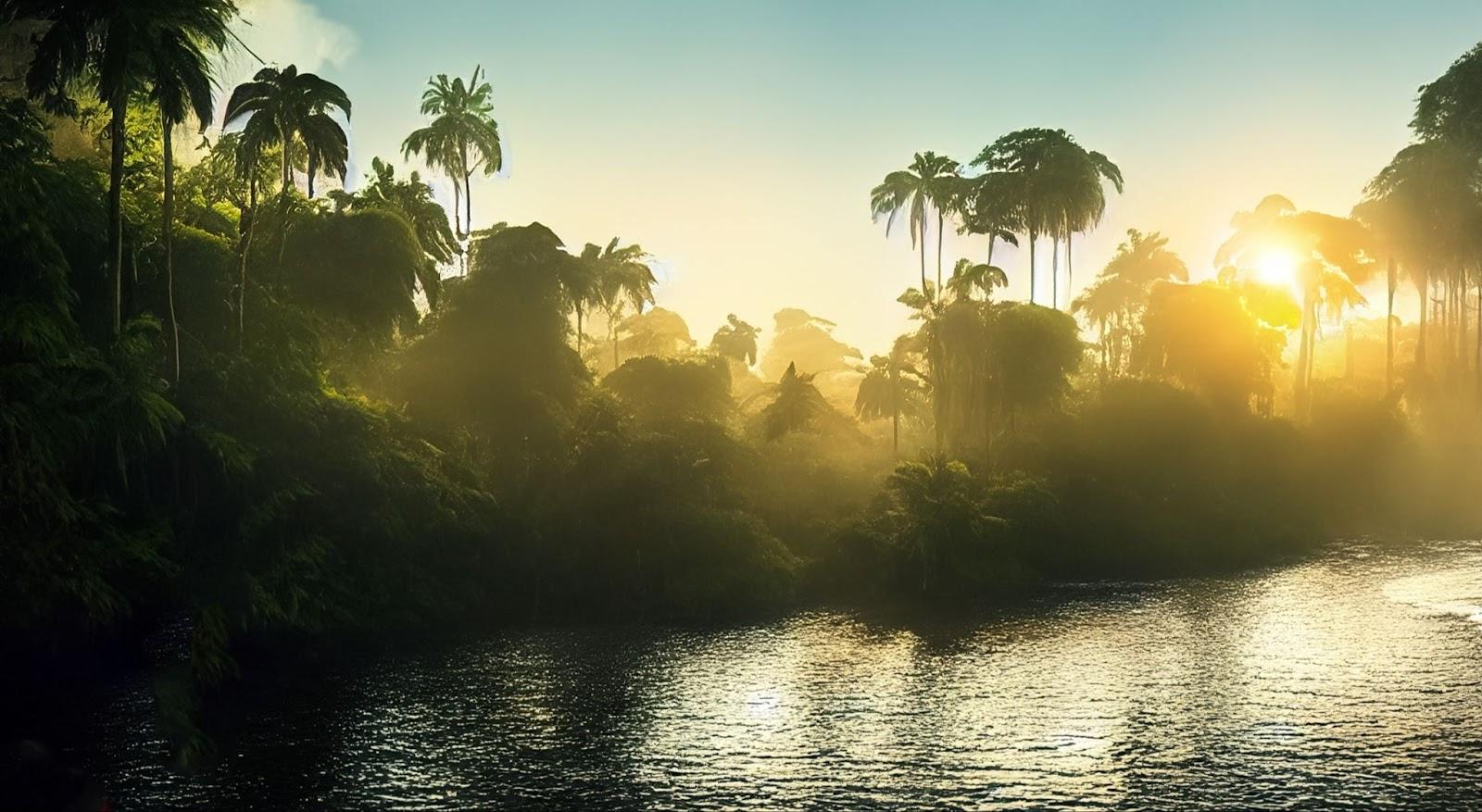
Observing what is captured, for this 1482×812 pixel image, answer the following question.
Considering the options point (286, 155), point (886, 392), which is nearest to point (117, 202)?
point (286, 155)

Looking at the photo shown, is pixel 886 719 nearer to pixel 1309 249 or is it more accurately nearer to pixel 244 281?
pixel 244 281

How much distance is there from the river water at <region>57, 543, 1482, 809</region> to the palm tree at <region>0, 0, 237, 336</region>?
56.5 ft

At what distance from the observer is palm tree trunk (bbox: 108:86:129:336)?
39.7 m

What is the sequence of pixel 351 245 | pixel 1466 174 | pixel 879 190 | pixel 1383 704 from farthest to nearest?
pixel 1466 174 < pixel 879 190 < pixel 351 245 < pixel 1383 704

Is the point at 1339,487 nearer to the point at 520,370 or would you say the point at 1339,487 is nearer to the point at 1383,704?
the point at 1383,704

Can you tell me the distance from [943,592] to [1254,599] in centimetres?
1593

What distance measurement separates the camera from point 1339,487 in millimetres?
90250

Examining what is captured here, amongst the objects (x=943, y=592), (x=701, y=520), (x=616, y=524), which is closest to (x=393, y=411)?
(x=616, y=524)

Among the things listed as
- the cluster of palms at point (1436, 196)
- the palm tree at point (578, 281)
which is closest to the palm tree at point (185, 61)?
the palm tree at point (578, 281)

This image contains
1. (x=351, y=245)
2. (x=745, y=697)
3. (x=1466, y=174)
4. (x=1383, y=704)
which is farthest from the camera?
(x=1466, y=174)

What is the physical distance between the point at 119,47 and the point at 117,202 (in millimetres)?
5630

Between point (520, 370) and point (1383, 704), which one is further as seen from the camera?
point (520, 370)

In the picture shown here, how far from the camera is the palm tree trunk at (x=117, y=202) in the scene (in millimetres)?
39719

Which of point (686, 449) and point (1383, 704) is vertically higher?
point (686, 449)
